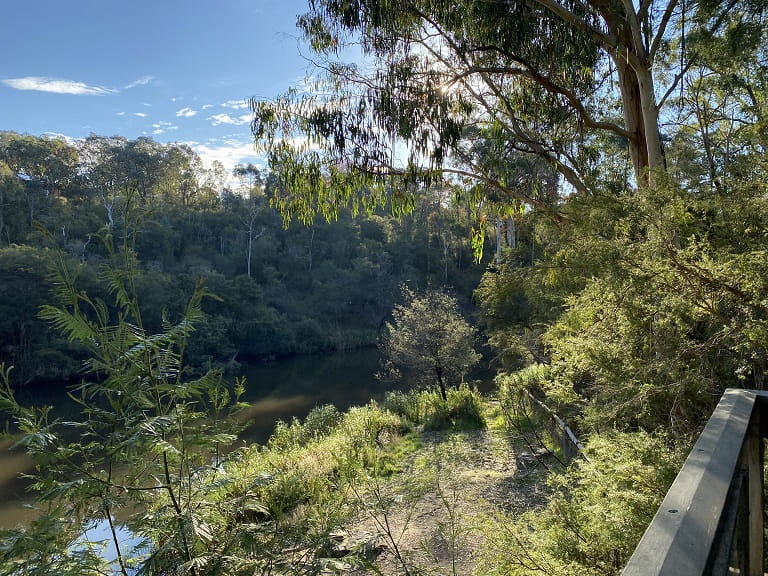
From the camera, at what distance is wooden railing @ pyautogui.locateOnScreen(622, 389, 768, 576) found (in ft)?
1.73

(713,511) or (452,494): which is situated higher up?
(713,511)

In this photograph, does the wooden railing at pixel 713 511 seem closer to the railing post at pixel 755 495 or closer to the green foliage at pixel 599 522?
the railing post at pixel 755 495

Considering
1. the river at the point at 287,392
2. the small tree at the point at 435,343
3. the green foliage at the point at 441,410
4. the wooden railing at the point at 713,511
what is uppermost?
the wooden railing at the point at 713,511

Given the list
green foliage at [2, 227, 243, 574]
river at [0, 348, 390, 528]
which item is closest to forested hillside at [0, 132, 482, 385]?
river at [0, 348, 390, 528]

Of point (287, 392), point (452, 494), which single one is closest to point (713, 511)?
point (452, 494)

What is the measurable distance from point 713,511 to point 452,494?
5.20 metres

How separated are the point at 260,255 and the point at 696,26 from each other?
1235 inches

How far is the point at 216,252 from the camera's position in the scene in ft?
108

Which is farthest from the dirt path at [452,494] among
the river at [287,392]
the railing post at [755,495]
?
the river at [287,392]

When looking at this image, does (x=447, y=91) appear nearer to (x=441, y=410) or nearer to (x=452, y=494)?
(x=452, y=494)

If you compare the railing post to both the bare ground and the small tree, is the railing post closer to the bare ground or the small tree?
the bare ground

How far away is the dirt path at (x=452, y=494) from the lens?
392cm

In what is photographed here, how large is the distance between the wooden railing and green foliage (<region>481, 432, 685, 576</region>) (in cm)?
74

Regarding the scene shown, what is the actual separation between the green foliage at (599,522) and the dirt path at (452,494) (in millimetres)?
280
